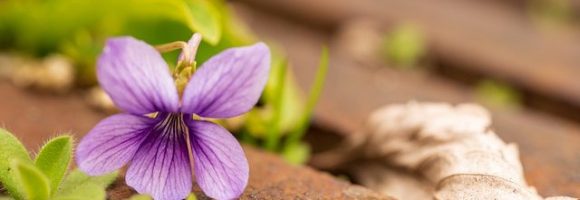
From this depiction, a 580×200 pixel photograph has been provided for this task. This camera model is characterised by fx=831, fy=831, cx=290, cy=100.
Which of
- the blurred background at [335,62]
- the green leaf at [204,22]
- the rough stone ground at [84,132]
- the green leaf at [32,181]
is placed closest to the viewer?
the green leaf at [32,181]

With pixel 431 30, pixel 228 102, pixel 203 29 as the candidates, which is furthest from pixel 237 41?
pixel 431 30

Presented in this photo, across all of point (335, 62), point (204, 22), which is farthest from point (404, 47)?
point (204, 22)

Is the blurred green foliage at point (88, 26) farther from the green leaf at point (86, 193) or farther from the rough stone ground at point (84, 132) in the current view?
the green leaf at point (86, 193)

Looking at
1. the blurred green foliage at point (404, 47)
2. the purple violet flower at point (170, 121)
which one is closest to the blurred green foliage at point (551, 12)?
the blurred green foliage at point (404, 47)

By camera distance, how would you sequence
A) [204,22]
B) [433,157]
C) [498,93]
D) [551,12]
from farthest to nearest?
1. [551,12]
2. [498,93]
3. [204,22]
4. [433,157]

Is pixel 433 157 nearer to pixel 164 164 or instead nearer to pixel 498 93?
pixel 164 164

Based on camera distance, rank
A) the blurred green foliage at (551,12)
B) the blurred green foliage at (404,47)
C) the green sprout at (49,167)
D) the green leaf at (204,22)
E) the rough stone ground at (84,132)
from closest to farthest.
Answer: the green sprout at (49,167)
the rough stone ground at (84,132)
the green leaf at (204,22)
the blurred green foliage at (404,47)
the blurred green foliage at (551,12)
